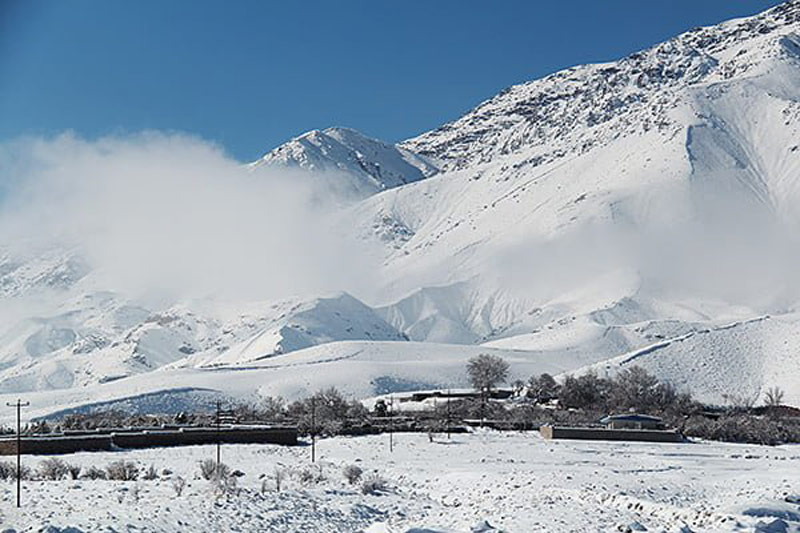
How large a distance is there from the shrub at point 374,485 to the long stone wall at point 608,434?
29952 mm

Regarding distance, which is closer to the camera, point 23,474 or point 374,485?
point 374,485

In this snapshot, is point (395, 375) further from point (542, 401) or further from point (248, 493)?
point (248, 493)

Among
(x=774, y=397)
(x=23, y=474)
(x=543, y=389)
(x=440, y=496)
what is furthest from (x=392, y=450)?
(x=774, y=397)

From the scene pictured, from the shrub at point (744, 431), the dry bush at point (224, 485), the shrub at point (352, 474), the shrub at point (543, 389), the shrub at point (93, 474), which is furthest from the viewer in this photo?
the shrub at point (543, 389)

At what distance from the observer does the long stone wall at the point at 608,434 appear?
72.1m

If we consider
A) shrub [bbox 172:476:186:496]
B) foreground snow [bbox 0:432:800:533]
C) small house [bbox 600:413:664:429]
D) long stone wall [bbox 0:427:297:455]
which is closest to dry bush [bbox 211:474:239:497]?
foreground snow [bbox 0:432:800:533]

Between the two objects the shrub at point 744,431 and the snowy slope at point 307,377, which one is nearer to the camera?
the shrub at point 744,431

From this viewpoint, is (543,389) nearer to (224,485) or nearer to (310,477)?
(310,477)

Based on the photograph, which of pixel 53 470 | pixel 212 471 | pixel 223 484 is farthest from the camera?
pixel 53 470

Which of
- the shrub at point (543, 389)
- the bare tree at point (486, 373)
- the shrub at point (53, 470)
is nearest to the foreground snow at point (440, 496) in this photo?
the shrub at point (53, 470)

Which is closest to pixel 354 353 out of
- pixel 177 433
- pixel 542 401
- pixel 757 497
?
pixel 542 401

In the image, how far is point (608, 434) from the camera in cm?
7281

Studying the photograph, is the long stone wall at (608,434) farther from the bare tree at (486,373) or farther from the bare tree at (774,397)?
the bare tree at (486,373)

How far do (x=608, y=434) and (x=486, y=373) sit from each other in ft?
172
